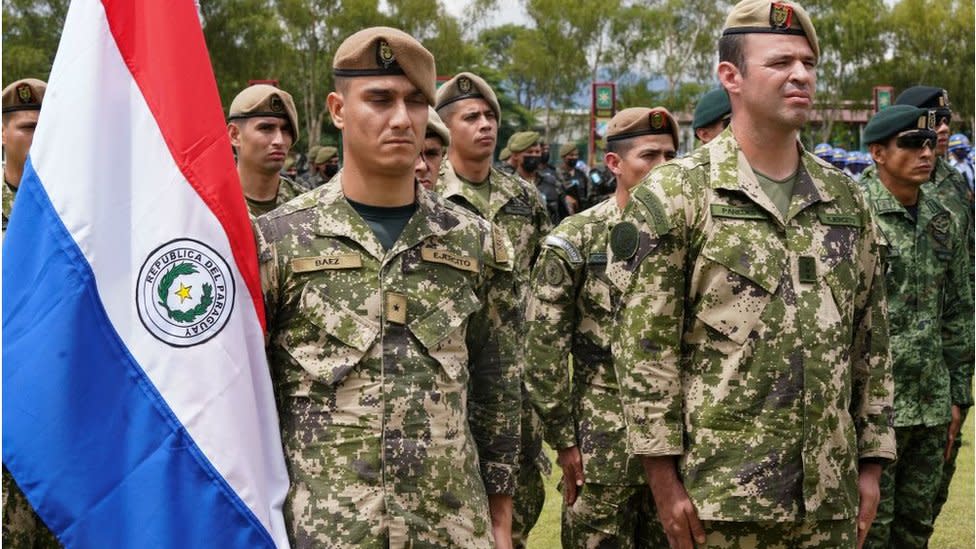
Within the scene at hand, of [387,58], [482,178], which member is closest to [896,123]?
[482,178]

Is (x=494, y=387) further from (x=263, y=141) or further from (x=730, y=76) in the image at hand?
(x=263, y=141)

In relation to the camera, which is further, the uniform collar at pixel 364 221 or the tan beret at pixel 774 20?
the tan beret at pixel 774 20

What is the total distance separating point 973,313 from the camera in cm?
609

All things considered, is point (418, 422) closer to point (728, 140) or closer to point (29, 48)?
point (728, 140)

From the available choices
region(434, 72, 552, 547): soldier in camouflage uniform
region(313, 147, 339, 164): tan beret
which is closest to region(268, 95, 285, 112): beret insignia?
region(434, 72, 552, 547): soldier in camouflage uniform

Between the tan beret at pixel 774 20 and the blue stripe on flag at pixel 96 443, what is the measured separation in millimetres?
1965

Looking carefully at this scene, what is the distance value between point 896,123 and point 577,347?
2.04 m

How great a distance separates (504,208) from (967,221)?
7.73ft

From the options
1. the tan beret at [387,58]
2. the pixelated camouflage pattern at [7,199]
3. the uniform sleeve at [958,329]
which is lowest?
the uniform sleeve at [958,329]

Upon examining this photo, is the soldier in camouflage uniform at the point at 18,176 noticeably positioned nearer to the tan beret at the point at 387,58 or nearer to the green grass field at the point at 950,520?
the tan beret at the point at 387,58

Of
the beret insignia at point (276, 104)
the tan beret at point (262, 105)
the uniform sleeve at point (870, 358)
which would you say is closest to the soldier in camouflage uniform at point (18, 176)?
the tan beret at point (262, 105)

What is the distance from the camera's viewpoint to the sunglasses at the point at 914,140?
5.88 meters

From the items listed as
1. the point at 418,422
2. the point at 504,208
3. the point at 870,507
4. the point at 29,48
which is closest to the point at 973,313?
the point at 504,208

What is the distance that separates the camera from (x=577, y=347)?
5082 mm
